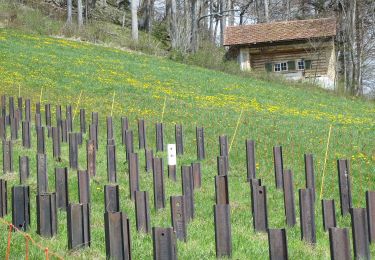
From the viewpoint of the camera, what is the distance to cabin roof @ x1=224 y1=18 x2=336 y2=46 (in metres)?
41.2

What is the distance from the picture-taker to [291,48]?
42219mm

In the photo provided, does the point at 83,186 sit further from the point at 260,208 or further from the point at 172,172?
the point at 172,172

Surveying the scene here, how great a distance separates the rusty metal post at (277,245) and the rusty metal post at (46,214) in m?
2.12

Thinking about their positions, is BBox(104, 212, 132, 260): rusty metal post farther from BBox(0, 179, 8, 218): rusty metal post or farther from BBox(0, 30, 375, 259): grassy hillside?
BBox(0, 179, 8, 218): rusty metal post

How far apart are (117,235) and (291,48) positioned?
3878 centimetres

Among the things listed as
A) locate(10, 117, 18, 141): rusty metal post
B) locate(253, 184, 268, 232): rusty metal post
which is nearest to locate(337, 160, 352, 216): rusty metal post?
locate(253, 184, 268, 232): rusty metal post

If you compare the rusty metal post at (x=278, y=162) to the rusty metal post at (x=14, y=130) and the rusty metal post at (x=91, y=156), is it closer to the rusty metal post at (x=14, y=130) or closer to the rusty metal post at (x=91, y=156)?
the rusty metal post at (x=91, y=156)

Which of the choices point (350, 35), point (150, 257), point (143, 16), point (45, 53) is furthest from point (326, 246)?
point (143, 16)

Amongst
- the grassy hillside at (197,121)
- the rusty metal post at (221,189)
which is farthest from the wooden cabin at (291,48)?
the rusty metal post at (221,189)

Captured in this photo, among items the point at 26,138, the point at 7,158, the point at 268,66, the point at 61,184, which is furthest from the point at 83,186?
the point at 268,66

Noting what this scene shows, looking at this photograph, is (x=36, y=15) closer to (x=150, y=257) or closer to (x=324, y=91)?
(x=324, y=91)

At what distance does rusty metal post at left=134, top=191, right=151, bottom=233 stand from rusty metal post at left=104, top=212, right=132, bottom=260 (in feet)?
3.75

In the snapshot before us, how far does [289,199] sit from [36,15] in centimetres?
3605

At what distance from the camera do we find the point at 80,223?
5145mm
